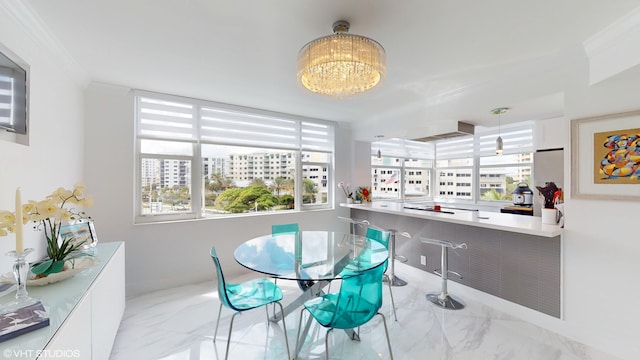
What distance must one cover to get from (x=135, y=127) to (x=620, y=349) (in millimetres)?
5081

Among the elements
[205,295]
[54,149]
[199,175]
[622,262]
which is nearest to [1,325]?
[54,149]

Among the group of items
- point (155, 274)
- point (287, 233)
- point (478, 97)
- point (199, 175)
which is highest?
point (478, 97)

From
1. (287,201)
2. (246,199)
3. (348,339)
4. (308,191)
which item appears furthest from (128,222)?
(348,339)

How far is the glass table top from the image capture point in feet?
6.08

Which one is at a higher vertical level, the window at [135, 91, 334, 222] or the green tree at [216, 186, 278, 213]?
the window at [135, 91, 334, 222]

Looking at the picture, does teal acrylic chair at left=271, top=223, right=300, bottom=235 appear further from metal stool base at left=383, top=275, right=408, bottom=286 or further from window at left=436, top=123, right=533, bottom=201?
window at left=436, top=123, right=533, bottom=201

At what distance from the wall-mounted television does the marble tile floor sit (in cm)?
177

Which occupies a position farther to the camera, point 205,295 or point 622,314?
point 205,295

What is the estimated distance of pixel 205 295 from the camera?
9.84 feet

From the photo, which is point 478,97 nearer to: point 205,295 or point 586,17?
point 586,17

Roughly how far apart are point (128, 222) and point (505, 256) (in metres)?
4.23

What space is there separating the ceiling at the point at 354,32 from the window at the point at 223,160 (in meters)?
0.39

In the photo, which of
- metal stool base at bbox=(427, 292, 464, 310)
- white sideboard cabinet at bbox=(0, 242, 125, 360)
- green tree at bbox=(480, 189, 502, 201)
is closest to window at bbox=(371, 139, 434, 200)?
green tree at bbox=(480, 189, 502, 201)

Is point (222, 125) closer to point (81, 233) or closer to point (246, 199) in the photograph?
point (246, 199)
